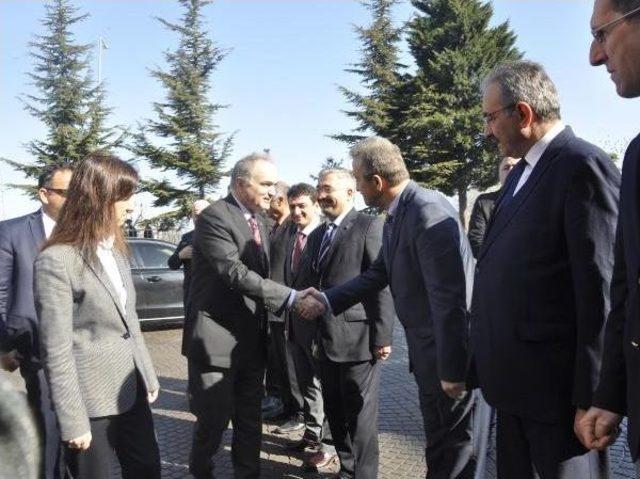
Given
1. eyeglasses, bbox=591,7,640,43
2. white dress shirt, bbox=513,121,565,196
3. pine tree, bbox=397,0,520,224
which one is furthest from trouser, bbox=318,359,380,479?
pine tree, bbox=397,0,520,224

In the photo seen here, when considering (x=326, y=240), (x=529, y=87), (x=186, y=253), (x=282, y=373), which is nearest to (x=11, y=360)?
(x=326, y=240)

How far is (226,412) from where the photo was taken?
329 centimetres

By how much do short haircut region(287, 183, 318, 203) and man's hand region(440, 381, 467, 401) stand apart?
2.76 meters

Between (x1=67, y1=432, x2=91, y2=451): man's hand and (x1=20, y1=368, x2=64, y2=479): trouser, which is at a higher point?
(x1=67, y1=432, x2=91, y2=451): man's hand

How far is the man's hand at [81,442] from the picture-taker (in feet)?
7.29

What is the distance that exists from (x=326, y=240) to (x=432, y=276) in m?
1.51

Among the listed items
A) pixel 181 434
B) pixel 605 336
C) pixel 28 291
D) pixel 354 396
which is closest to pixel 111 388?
pixel 28 291

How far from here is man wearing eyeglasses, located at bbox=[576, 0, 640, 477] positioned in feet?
5.05

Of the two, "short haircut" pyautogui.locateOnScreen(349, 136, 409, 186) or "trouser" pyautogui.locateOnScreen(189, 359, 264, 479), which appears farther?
"trouser" pyautogui.locateOnScreen(189, 359, 264, 479)

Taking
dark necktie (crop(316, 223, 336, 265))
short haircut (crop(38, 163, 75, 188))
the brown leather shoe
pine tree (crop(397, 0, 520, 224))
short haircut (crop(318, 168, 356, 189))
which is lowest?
the brown leather shoe

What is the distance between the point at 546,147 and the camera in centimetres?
212

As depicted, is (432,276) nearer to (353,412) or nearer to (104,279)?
(353,412)

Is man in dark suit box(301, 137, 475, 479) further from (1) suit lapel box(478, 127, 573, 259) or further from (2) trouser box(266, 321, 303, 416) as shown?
(2) trouser box(266, 321, 303, 416)

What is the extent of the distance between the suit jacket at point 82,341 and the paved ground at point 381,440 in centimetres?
173
